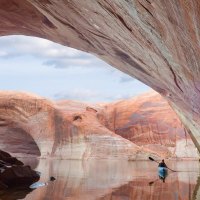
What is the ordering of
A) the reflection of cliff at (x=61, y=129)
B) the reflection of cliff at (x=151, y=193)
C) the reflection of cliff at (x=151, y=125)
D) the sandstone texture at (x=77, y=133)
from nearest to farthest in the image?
the reflection of cliff at (x=151, y=193) < the reflection of cliff at (x=61, y=129) < the sandstone texture at (x=77, y=133) < the reflection of cliff at (x=151, y=125)

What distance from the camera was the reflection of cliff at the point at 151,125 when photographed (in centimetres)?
4088

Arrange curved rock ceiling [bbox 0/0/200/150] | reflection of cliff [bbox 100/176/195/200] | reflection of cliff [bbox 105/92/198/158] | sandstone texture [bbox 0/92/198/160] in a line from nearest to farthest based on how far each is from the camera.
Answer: curved rock ceiling [bbox 0/0/200/150], reflection of cliff [bbox 100/176/195/200], sandstone texture [bbox 0/92/198/160], reflection of cliff [bbox 105/92/198/158]

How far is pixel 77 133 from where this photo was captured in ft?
127

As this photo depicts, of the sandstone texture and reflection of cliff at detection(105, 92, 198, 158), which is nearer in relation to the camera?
the sandstone texture

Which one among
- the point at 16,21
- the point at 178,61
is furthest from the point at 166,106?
the point at 178,61

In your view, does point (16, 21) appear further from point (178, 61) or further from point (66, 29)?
point (178, 61)

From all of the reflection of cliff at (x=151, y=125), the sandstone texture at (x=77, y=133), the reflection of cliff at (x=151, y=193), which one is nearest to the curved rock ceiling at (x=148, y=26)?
the reflection of cliff at (x=151, y=193)

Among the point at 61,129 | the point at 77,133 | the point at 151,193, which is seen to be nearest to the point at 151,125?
the point at 77,133

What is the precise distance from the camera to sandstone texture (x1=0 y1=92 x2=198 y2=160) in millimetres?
38000

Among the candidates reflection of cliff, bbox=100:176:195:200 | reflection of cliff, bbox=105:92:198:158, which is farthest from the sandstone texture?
reflection of cliff, bbox=100:176:195:200

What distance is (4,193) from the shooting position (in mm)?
11766

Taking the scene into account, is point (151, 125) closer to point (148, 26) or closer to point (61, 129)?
point (61, 129)

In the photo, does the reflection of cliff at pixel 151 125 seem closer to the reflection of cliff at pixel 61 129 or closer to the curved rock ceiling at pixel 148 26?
the reflection of cliff at pixel 61 129

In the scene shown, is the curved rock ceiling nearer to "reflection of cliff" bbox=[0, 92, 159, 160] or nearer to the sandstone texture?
"reflection of cliff" bbox=[0, 92, 159, 160]
